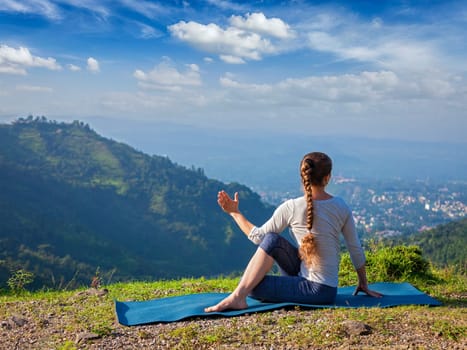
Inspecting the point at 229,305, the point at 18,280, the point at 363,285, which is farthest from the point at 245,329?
the point at 18,280

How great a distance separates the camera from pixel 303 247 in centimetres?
558

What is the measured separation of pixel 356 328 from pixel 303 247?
1.07 meters

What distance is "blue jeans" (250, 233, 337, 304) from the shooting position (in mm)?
5746

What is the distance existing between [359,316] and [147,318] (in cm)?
231

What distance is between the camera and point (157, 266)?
99.1m

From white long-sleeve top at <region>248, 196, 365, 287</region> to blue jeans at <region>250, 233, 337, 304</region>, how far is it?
0.27 feet

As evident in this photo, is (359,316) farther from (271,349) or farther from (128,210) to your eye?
(128,210)

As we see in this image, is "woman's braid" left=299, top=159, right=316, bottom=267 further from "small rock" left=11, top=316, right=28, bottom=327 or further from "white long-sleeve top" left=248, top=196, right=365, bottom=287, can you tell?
"small rock" left=11, top=316, right=28, bottom=327

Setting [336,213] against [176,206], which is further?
[176,206]

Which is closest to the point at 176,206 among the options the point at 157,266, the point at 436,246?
the point at 157,266

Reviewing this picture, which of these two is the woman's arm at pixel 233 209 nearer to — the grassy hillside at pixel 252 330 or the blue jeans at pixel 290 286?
the blue jeans at pixel 290 286

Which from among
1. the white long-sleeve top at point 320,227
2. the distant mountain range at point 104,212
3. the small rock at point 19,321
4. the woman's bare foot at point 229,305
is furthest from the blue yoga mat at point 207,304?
the distant mountain range at point 104,212

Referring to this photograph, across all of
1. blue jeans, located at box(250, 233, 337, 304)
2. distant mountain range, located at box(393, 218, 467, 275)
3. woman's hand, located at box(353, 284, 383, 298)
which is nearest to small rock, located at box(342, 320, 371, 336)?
blue jeans, located at box(250, 233, 337, 304)

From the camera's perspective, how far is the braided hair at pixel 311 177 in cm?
535
